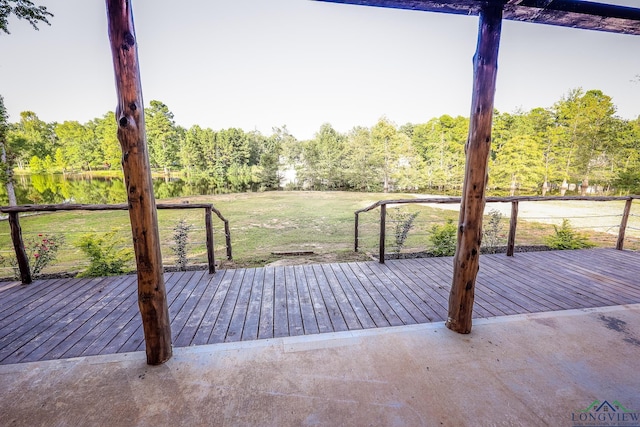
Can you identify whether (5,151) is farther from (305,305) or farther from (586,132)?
(586,132)

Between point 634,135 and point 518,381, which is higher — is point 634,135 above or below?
above

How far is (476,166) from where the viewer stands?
82.0 inches

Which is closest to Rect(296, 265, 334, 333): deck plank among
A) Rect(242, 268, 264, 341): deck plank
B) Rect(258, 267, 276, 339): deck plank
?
Rect(258, 267, 276, 339): deck plank

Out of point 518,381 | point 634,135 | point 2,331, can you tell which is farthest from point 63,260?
point 634,135

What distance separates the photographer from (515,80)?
19062mm

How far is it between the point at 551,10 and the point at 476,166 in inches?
46.3

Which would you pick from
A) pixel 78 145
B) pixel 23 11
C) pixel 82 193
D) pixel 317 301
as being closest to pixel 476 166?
pixel 317 301

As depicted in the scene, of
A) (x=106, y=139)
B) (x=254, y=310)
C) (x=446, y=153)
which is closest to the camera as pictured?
(x=254, y=310)

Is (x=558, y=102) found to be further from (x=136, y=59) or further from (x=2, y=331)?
(x=2, y=331)

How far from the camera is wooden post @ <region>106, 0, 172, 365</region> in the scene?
5.30 ft

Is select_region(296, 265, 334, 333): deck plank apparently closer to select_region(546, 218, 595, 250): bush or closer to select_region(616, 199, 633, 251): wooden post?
select_region(546, 218, 595, 250): bush

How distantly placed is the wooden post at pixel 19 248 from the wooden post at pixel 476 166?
4745 mm

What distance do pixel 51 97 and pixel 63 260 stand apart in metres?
25.7

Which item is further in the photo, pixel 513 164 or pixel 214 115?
pixel 214 115
